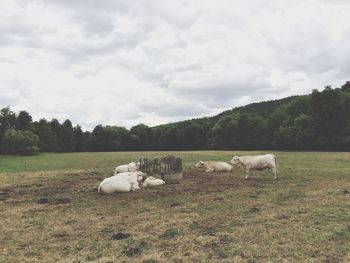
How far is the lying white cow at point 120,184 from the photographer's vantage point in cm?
1868

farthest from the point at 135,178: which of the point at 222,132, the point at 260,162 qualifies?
the point at 222,132

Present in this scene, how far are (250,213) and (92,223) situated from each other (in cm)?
486

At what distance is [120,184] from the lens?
18906mm

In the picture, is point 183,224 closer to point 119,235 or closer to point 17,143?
point 119,235

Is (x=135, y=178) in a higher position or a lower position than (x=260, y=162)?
lower

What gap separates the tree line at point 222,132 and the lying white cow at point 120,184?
61.5 m

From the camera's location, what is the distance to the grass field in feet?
30.1

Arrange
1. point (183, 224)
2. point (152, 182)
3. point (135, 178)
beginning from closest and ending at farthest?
point (183, 224) → point (135, 178) → point (152, 182)

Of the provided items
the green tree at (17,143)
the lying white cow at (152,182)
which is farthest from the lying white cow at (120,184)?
the green tree at (17,143)

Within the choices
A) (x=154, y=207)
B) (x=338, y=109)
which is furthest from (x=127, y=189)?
(x=338, y=109)

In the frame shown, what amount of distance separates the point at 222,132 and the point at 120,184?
Result: 93141 mm

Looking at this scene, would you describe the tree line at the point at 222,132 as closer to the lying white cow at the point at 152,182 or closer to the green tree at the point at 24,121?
the green tree at the point at 24,121

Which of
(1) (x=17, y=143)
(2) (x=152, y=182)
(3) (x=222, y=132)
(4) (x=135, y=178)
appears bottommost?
(2) (x=152, y=182)

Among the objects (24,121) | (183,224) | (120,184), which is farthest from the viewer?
(24,121)
